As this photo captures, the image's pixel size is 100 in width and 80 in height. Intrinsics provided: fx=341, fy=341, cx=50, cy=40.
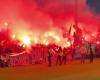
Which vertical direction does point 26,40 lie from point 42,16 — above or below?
below

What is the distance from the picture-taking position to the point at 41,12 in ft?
127

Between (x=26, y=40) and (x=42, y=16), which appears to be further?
(x=42, y=16)

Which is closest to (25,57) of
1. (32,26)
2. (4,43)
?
(4,43)

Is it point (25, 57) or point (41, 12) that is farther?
point (41, 12)

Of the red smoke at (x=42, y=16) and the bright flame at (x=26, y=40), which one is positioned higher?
the red smoke at (x=42, y=16)

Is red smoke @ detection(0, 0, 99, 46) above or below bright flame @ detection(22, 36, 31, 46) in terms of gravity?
above

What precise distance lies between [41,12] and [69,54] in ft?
31.1

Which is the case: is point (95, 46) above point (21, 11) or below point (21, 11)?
below

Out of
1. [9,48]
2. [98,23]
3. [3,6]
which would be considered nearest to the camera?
[9,48]

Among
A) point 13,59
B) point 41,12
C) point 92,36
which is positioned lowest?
point 13,59

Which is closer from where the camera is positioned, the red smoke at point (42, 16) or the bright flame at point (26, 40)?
the bright flame at point (26, 40)

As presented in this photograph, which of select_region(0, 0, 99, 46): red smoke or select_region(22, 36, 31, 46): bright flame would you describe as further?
select_region(0, 0, 99, 46): red smoke

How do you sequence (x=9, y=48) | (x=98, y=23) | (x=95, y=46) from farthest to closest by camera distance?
1. (x=98, y=23)
2. (x=95, y=46)
3. (x=9, y=48)

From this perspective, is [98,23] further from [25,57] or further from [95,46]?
[25,57]
